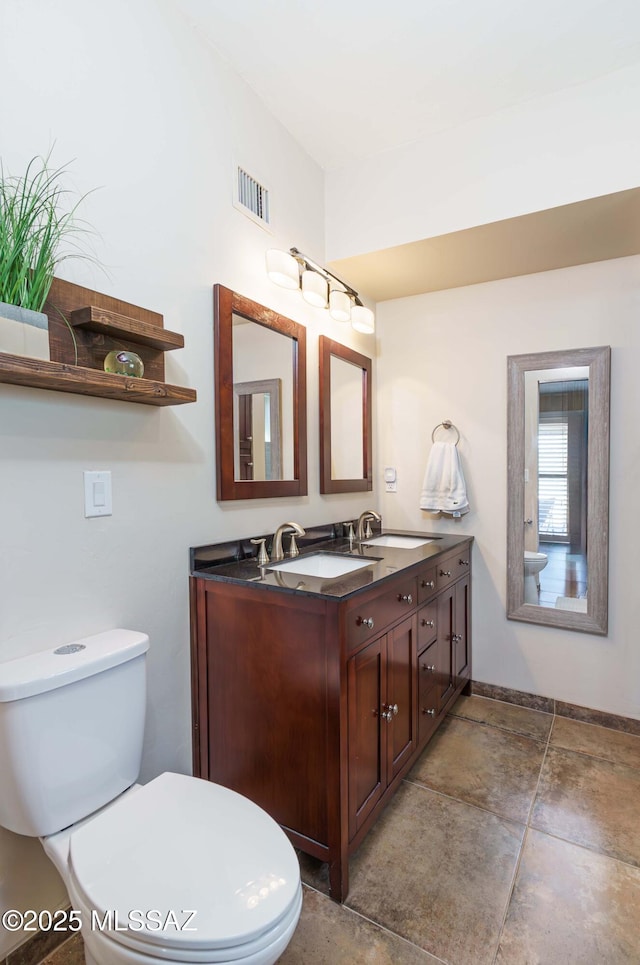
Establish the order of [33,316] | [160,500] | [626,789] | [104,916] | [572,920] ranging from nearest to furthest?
[104,916], [33,316], [572,920], [160,500], [626,789]

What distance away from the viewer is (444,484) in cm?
253

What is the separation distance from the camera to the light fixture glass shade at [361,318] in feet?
7.75

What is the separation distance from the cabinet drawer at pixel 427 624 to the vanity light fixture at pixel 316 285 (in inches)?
54.8

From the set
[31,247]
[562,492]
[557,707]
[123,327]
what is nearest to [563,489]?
[562,492]

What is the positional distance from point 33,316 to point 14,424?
260mm

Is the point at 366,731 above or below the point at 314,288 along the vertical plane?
below

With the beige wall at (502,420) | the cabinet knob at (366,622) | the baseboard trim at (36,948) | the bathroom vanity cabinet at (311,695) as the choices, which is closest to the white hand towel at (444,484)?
the beige wall at (502,420)

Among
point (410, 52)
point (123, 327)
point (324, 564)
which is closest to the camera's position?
point (123, 327)

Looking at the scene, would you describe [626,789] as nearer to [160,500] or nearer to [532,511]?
[532,511]

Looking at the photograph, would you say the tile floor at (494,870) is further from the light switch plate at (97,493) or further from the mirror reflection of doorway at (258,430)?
the mirror reflection of doorway at (258,430)

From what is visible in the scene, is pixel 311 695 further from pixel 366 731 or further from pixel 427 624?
pixel 427 624

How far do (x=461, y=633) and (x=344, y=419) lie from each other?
1261 mm

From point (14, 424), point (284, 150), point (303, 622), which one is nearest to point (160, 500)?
point (14, 424)

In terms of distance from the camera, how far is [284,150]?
203cm
